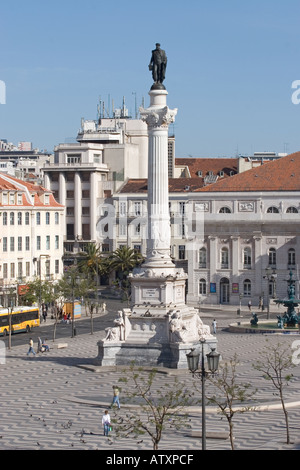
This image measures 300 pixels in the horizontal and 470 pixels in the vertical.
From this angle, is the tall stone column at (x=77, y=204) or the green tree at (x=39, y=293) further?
the tall stone column at (x=77, y=204)

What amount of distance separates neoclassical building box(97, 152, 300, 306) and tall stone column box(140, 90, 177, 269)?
4228 centimetres


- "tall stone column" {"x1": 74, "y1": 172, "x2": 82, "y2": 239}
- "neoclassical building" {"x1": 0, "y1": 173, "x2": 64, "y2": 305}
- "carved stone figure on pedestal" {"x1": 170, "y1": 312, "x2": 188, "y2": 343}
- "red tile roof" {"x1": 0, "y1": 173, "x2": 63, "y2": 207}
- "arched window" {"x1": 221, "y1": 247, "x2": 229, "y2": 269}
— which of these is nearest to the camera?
"carved stone figure on pedestal" {"x1": 170, "y1": 312, "x2": 188, "y2": 343}

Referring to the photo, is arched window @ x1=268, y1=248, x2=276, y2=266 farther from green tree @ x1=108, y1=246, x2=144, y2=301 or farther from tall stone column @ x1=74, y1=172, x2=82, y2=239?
tall stone column @ x1=74, y1=172, x2=82, y2=239

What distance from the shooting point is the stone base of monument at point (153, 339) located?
173 ft

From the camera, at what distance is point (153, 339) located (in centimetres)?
5381

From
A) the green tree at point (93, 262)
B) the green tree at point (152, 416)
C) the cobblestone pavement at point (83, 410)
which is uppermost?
the green tree at point (93, 262)

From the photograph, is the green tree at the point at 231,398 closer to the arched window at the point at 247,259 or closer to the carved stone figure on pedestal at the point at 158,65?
the carved stone figure on pedestal at the point at 158,65

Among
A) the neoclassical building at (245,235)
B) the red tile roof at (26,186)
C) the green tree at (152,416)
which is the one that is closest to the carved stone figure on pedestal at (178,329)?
the green tree at (152,416)

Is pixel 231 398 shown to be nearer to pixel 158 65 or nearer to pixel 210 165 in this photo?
pixel 158 65

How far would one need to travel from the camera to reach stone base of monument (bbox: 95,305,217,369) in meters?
52.7

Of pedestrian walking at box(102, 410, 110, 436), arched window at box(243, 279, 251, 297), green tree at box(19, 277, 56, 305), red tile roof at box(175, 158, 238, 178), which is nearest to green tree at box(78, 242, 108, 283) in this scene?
arched window at box(243, 279, 251, 297)

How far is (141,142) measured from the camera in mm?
131375

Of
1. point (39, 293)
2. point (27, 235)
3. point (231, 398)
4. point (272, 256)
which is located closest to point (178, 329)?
point (231, 398)
